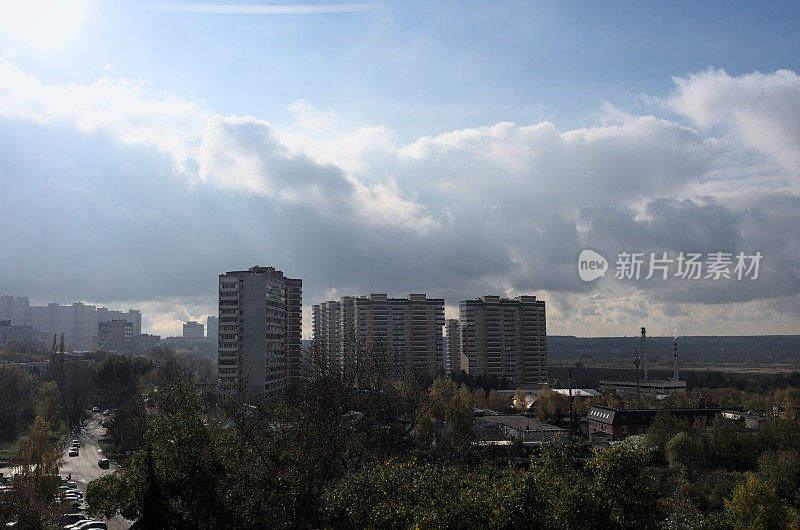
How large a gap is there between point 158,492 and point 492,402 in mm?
48425

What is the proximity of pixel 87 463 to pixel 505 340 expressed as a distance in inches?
2088

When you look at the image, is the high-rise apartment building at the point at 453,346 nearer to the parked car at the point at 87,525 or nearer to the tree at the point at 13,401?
the tree at the point at 13,401

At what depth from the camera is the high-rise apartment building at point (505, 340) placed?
7425 centimetres

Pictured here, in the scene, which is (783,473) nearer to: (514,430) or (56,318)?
(514,430)

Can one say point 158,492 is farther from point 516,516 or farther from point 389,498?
point 516,516

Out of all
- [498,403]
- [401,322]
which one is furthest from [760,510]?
[401,322]

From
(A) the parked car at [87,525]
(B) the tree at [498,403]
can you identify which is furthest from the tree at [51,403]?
(B) the tree at [498,403]

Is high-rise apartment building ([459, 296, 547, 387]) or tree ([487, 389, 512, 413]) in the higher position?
high-rise apartment building ([459, 296, 547, 387])

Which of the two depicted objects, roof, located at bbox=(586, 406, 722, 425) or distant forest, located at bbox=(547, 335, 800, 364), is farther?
distant forest, located at bbox=(547, 335, 800, 364)

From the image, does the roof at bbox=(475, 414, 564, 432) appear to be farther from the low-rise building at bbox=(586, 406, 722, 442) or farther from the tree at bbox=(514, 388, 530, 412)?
the tree at bbox=(514, 388, 530, 412)

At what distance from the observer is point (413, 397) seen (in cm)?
1870

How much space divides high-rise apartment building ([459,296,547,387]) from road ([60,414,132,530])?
4563 centimetres

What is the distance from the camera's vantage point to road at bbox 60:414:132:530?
77.5ft

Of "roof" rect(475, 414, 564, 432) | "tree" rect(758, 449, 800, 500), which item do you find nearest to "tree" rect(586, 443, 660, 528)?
"tree" rect(758, 449, 800, 500)
